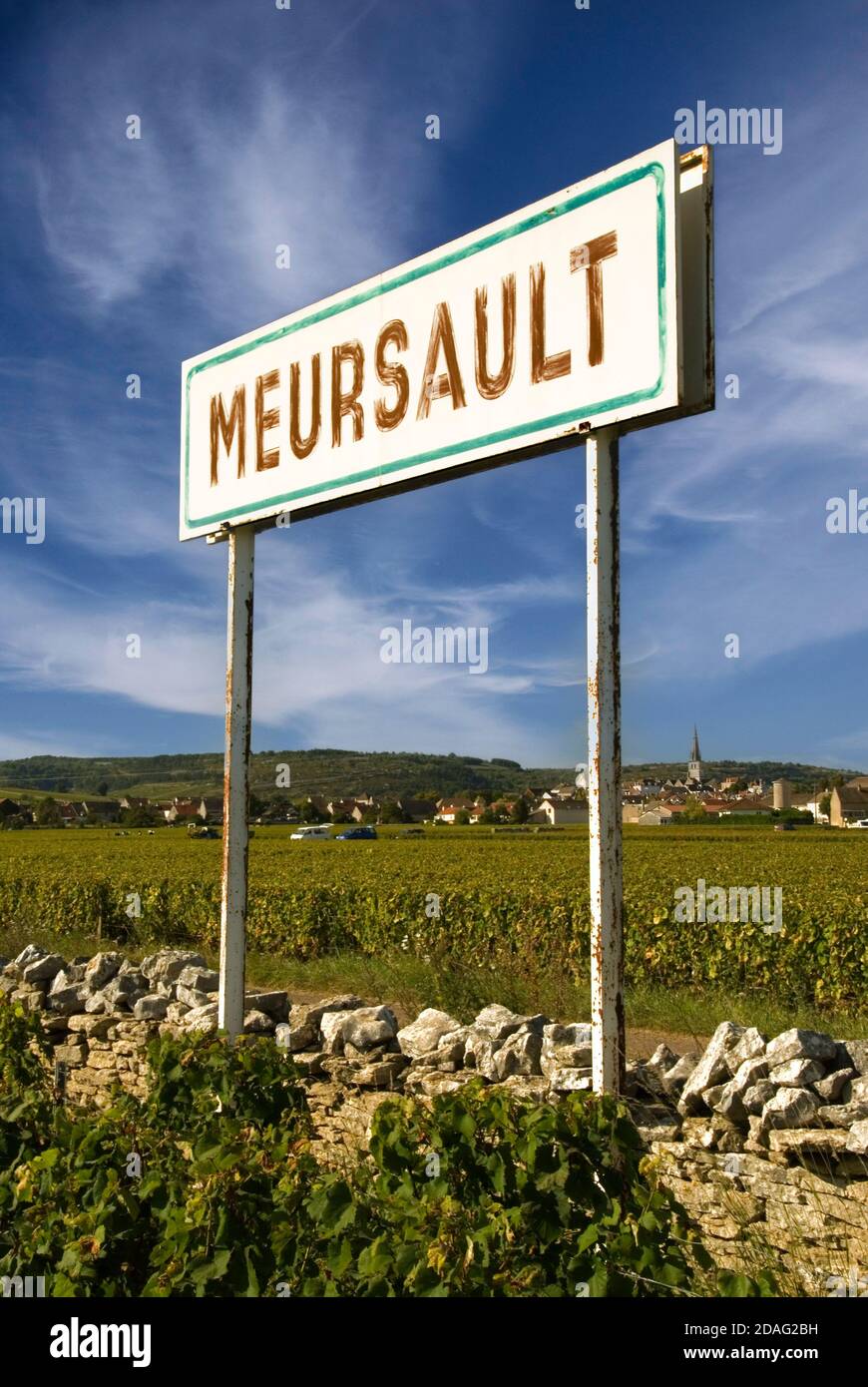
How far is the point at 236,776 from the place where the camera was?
476 centimetres

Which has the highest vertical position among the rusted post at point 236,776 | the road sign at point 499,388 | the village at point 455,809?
the road sign at point 499,388

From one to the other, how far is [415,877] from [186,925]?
3.64 meters

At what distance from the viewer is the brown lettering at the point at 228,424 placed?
4.87 meters

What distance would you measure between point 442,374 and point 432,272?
1.44 ft

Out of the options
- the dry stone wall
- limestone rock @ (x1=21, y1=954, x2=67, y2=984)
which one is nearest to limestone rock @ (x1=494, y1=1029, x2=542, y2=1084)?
the dry stone wall

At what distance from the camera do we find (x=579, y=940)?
1088 cm

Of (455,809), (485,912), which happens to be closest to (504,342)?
(485,912)

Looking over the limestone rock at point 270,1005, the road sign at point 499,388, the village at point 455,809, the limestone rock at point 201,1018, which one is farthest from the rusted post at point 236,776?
the village at point 455,809

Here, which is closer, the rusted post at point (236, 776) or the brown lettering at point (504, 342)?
the brown lettering at point (504, 342)

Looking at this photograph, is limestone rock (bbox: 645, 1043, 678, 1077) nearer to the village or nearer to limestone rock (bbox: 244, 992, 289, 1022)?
limestone rock (bbox: 244, 992, 289, 1022)

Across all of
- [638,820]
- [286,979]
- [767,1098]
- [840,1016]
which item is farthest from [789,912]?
[638,820]

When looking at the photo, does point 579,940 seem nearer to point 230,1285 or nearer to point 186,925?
point 186,925

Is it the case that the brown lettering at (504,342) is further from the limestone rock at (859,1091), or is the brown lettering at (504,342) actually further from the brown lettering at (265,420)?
the limestone rock at (859,1091)

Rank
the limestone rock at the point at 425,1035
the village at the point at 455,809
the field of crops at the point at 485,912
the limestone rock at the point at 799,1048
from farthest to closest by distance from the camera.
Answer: the village at the point at 455,809 < the field of crops at the point at 485,912 < the limestone rock at the point at 425,1035 < the limestone rock at the point at 799,1048
